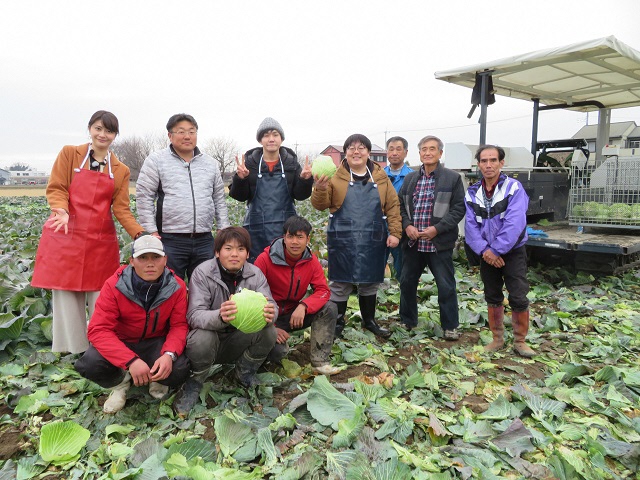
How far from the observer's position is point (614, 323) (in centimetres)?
512

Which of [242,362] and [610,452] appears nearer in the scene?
[610,452]

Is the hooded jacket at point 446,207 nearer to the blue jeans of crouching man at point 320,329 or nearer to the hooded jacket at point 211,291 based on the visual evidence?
the blue jeans of crouching man at point 320,329

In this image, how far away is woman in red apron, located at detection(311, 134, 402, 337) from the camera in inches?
172

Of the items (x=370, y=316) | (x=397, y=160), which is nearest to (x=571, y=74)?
(x=397, y=160)

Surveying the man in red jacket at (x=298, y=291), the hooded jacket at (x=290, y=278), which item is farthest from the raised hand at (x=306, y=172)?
the hooded jacket at (x=290, y=278)

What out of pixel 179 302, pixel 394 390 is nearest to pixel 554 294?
pixel 394 390

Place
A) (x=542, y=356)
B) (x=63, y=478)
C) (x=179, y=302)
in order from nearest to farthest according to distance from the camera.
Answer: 1. (x=63, y=478)
2. (x=179, y=302)
3. (x=542, y=356)

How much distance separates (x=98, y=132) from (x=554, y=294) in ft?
18.3

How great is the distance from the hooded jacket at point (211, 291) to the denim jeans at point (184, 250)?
562 millimetres

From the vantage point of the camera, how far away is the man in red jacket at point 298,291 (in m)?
3.69

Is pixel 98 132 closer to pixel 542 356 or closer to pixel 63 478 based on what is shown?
pixel 63 478

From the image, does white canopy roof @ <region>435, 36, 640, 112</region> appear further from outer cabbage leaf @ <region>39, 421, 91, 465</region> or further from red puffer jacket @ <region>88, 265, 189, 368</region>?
outer cabbage leaf @ <region>39, 421, 91, 465</region>

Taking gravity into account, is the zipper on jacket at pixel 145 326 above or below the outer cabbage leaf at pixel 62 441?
above

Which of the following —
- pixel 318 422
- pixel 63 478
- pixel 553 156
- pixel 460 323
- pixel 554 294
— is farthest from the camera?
pixel 553 156
